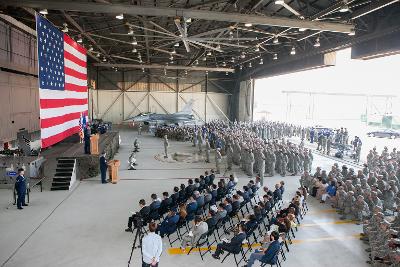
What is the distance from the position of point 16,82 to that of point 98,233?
13046 mm

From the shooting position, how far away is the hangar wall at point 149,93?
40.7 metres

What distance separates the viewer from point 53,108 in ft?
43.1

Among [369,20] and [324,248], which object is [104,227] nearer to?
[324,248]

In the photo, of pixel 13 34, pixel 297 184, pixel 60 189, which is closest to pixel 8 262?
pixel 60 189

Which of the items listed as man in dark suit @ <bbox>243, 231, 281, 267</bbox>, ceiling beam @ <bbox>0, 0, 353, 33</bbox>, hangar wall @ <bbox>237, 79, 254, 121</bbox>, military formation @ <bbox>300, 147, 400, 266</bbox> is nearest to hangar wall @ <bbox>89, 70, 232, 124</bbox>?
hangar wall @ <bbox>237, 79, 254, 121</bbox>

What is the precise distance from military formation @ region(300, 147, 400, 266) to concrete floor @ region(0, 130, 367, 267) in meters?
0.49

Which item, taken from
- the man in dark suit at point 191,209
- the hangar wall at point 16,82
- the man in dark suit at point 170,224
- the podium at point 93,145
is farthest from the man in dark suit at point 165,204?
the hangar wall at point 16,82

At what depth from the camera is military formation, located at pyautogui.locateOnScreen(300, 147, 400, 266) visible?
6784mm

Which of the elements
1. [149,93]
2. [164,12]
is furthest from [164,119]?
[164,12]

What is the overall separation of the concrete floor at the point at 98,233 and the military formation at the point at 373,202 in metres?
0.49

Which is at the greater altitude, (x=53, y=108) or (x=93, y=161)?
(x=53, y=108)

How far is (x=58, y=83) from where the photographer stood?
44.8 feet

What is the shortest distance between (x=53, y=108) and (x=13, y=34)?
22.6 ft

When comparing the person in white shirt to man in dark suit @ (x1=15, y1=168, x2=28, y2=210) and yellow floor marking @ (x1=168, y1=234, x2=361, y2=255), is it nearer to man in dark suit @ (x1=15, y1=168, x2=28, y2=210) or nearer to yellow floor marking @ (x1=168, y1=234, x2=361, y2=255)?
yellow floor marking @ (x1=168, y1=234, x2=361, y2=255)
